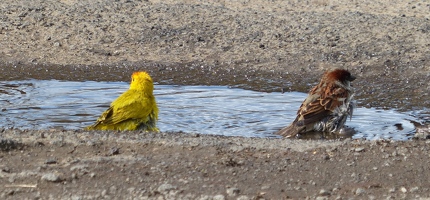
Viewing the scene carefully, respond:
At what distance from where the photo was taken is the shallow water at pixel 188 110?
932 centimetres

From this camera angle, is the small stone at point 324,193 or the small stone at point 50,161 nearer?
the small stone at point 324,193

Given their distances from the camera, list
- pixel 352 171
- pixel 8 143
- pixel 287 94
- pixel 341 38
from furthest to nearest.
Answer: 1. pixel 341 38
2. pixel 287 94
3. pixel 8 143
4. pixel 352 171

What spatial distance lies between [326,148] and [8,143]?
2638 millimetres

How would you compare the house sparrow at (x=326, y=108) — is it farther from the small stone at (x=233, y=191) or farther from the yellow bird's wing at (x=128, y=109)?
the small stone at (x=233, y=191)

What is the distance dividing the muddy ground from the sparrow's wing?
937mm

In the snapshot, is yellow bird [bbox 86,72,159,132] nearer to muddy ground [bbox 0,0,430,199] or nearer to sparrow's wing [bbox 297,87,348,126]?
muddy ground [bbox 0,0,430,199]

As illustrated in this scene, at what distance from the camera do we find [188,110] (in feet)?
33.1

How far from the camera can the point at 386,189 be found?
20.3ft

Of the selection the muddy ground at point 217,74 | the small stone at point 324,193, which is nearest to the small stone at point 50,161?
the muddy ground at point 217,74

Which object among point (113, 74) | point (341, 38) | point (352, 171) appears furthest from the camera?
point (341, 38)

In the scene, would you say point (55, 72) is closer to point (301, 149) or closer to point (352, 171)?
point (301, 149)

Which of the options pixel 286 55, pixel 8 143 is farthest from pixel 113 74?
pixel 8 143

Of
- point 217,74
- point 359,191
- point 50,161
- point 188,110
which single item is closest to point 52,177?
point 50,161

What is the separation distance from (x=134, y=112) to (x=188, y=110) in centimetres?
139
